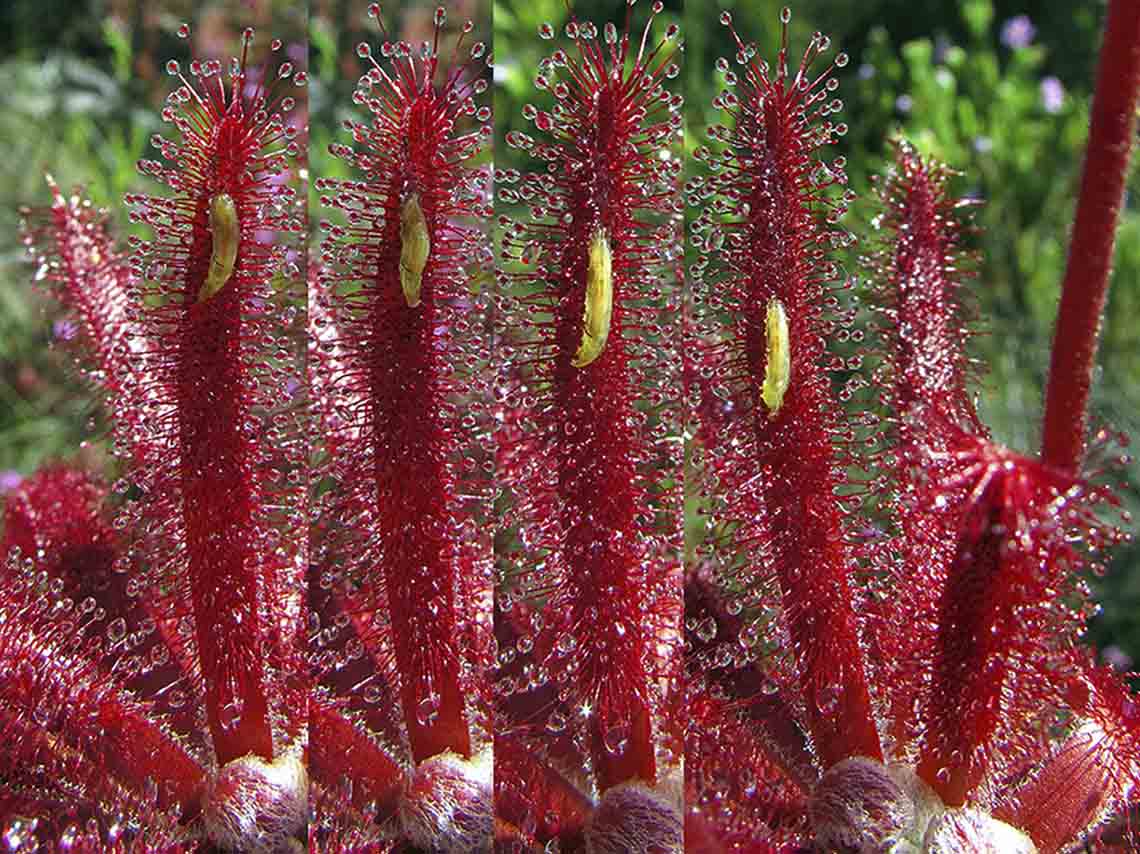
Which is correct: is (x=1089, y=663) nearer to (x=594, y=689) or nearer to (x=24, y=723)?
(x=594, y=689)

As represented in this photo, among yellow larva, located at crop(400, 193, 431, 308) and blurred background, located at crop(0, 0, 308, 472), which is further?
blurred background, located at crop(0, 0, 308, 472)

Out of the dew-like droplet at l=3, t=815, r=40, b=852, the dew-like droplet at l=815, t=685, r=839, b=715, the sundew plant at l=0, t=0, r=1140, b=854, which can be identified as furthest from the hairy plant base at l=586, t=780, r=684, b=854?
the dew-like droplet at l=3, t=815, r=40, b=852

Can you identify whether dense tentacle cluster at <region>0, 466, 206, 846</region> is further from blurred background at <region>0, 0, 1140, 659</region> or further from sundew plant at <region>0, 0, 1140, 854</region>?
blurred background at <region>0, 0, 1140, 659</region>

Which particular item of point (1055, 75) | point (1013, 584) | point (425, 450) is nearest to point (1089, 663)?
point (1013, 584)

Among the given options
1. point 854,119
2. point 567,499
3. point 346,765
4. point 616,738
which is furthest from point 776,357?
point 854,119

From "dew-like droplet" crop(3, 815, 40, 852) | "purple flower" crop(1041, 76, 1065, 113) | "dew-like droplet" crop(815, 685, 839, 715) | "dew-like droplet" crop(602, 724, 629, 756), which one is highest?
"purple flower" crop(1041, 76, 1065, 113)
